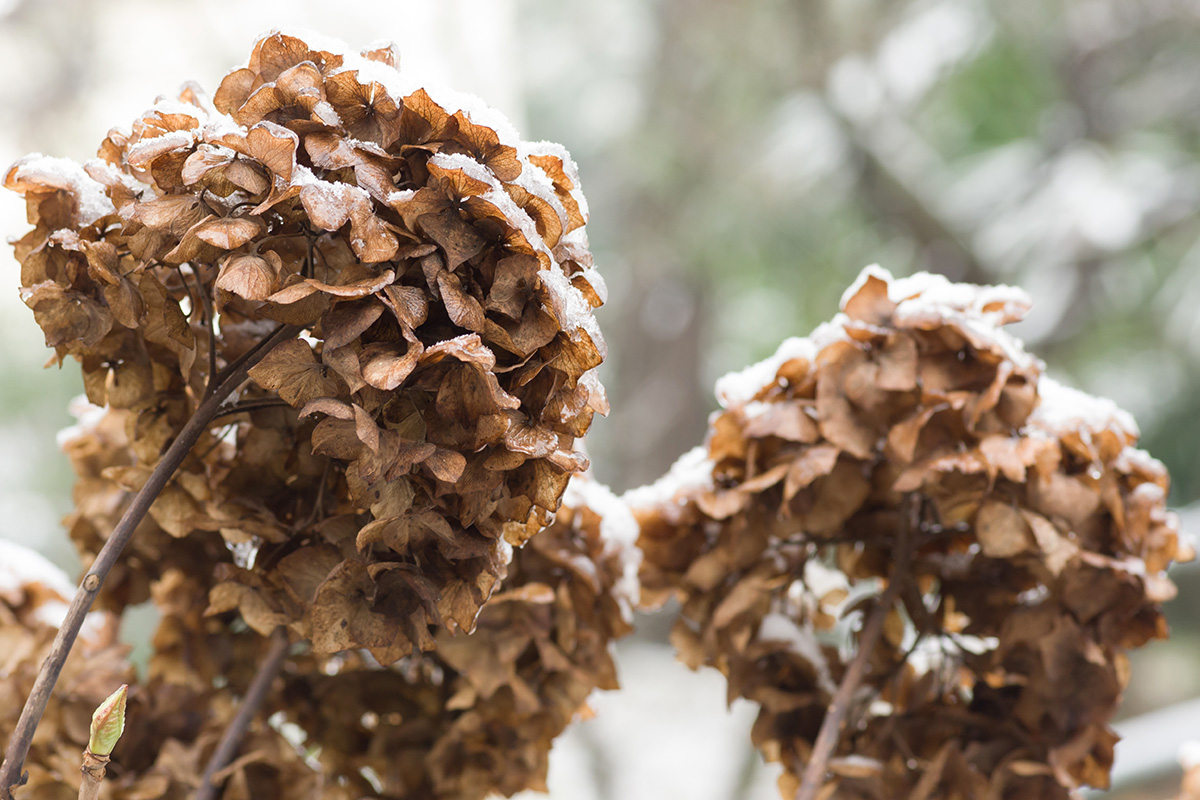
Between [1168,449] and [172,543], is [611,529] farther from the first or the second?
[1168,449]

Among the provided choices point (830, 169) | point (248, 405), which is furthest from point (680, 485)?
point (830, 169)

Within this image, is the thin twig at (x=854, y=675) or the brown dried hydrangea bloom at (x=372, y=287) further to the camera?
the thin twig at (x=854, y=675)

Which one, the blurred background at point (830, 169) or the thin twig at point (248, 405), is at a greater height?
the blurred background at point (830, 169)

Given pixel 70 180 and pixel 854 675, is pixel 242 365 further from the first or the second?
pixel 854 675

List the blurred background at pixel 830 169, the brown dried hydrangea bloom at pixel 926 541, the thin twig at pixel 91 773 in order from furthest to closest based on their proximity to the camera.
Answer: the blurred background at pixel 830 169, the brown dried hydrangea bloom at pixel 926 541, the thin twig at pixel 91 773

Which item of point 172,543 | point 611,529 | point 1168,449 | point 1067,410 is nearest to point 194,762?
point 172,543

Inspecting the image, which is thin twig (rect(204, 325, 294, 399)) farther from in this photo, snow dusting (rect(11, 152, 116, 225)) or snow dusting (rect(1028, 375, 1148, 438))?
snow dusting (rect(1028, 375, 1148, 438))

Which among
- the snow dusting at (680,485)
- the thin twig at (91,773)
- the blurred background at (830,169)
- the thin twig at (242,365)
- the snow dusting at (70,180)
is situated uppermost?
the blurred background at (830,169)

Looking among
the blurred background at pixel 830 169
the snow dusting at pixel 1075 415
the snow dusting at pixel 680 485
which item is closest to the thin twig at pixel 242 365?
the snow dusting at pixel 680 485

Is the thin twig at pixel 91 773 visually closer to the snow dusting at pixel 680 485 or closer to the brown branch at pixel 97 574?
the brown branch at pixel 97 574

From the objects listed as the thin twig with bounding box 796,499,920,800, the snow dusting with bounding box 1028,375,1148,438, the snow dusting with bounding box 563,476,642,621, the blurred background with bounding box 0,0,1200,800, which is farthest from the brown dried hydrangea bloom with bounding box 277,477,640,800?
the blurred background with bounding box 0,0,1200,800
